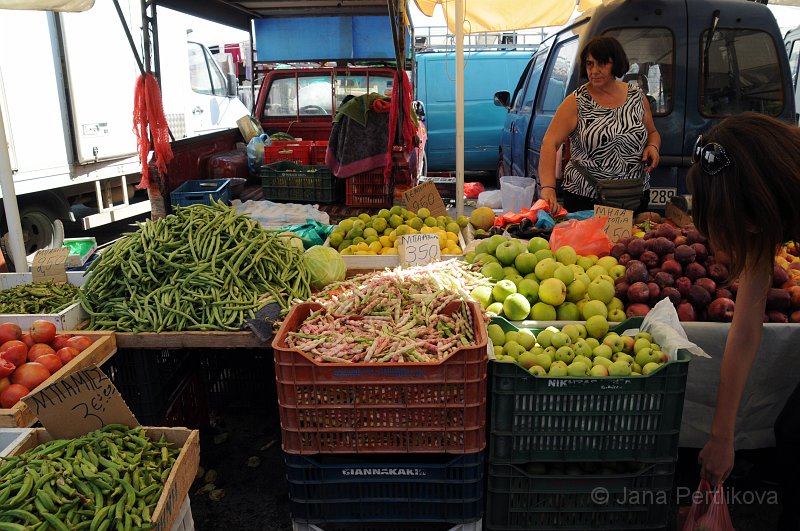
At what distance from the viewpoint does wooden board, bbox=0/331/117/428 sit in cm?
233

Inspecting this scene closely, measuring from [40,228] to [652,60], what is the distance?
21.6 ft

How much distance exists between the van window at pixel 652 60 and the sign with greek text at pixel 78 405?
465 centimetres

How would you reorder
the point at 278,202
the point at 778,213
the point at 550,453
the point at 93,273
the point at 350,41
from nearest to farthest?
1. the point at 778,213
2. the point at 550,453
3. the point at 93,273
4. the point at 278,202
5. the point at 350,41

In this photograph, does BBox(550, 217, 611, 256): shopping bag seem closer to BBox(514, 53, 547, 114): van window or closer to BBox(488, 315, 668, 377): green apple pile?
BBox(488, 315, 668, 377): green apple pile

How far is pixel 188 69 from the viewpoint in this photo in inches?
386

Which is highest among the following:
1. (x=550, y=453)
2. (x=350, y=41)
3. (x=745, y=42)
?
(x=350, y=41)

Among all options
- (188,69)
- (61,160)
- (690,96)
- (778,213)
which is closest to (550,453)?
(778,213)

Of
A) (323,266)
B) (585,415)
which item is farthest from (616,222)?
(323,266)

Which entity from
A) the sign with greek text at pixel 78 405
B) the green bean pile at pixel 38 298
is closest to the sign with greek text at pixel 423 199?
the green bean pile at pixel 38 298

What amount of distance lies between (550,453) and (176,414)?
7.10 feet

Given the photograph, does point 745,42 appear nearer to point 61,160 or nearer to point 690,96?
point 690,96

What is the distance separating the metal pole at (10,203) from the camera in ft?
12.2

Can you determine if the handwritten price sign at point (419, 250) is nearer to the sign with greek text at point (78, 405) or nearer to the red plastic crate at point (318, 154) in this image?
the sign with greek text at point (78, 405)

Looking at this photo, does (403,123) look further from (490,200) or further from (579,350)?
(579,350)
